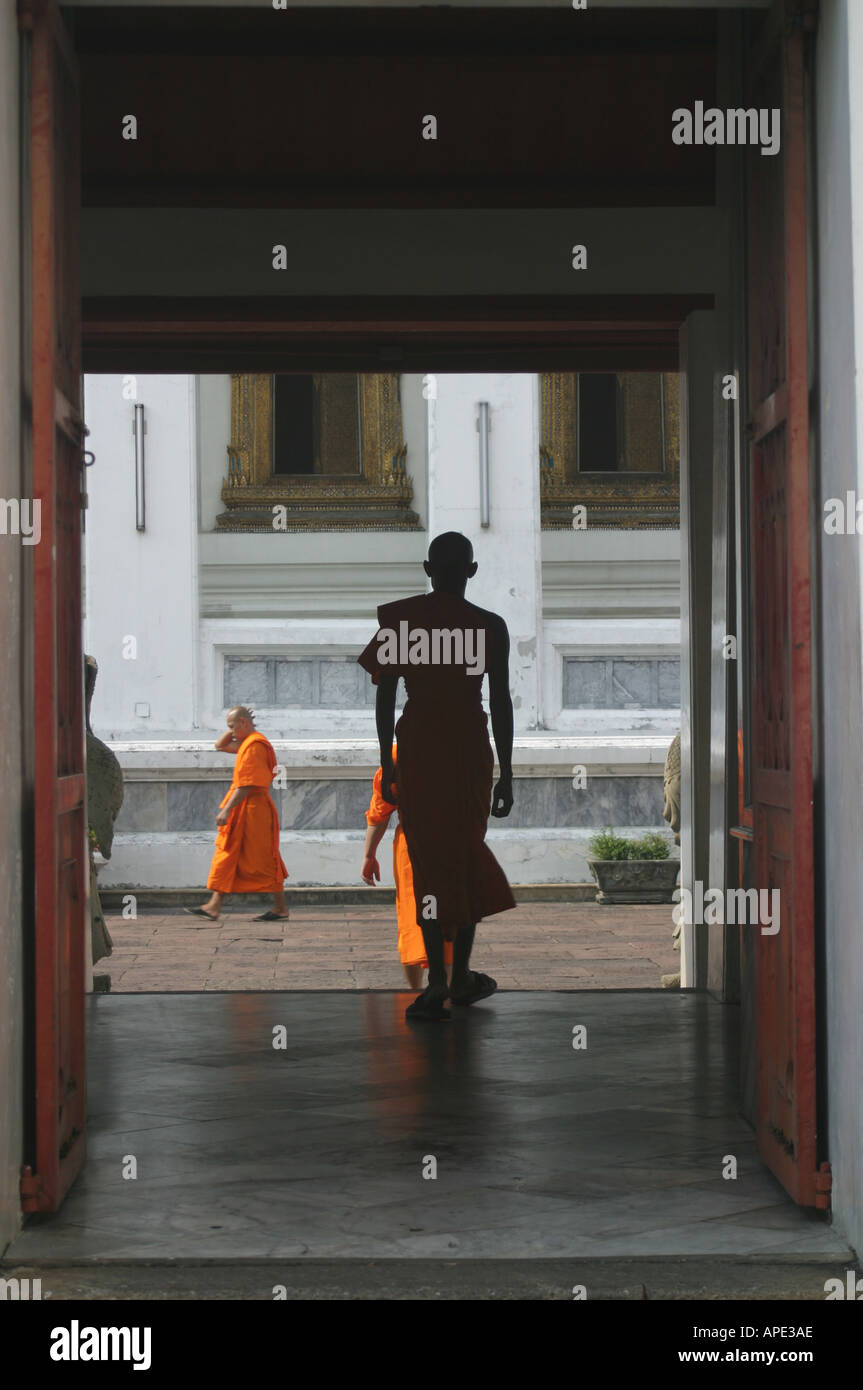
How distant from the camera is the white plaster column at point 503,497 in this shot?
751 inches

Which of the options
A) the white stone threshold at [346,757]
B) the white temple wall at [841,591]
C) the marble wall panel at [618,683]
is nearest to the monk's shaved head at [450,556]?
the white temple wall at [841,591]

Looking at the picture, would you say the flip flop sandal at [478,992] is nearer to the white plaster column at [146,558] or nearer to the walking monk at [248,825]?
the walking monk at [248,825]

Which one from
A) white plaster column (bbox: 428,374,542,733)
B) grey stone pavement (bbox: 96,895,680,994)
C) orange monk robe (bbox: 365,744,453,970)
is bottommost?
grey stone pavement (bbox: 96,895,680,994)

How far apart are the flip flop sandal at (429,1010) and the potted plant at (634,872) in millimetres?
9269

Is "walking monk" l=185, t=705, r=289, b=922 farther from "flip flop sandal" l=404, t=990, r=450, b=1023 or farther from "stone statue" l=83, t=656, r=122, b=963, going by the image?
"flip flop sandal" l=404, t=990, r=450, b=1023

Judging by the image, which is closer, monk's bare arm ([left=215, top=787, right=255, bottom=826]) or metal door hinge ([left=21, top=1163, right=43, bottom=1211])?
metal door hinge ([left=21, top=1163, right=43, bottom=1211])

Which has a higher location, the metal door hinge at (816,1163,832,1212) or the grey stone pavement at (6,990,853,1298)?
the metal door hinge at (816,1163,832,1212)

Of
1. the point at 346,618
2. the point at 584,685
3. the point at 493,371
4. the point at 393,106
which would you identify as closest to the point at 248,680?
the point at 346,618

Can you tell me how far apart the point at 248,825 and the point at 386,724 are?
7.29m

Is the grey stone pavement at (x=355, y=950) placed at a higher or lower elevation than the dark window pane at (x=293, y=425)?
lower

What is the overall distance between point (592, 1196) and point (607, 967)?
710 cm

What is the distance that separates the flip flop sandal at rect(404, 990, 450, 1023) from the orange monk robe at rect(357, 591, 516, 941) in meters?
0.33

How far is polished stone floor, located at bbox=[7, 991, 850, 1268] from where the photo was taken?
4391 millimetres

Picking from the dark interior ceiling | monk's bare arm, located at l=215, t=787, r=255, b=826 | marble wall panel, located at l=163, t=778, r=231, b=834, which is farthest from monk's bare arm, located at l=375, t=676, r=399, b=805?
marble wall panel, located at l=163, t=778, r=231, b=834
